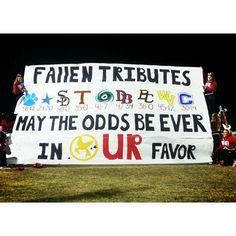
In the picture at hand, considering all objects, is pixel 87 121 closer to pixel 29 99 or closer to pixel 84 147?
pixel 84 147

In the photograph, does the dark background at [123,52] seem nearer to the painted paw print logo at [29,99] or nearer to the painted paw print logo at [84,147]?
the painted paw print logo at [29,99]

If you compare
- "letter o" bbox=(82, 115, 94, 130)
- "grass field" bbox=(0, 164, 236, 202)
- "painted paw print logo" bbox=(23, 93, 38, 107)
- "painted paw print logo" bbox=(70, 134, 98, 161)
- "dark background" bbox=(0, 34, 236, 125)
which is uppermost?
"dark background" bbox=(0, 34, 236, 125)

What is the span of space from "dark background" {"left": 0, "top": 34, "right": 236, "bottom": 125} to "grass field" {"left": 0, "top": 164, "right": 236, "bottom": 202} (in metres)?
0.84

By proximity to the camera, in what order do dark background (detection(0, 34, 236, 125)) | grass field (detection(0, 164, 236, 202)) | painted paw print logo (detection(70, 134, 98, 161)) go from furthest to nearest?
painted paw print logo (detection(70, 134, 98, 161))
dark background (detection(0, 34, 236, 125))
grass field (detection(0, 164, 236, 202))

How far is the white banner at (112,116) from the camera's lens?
397cm

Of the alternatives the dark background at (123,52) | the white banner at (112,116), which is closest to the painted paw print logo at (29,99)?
the white banner at (112,116)

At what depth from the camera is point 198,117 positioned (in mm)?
4141

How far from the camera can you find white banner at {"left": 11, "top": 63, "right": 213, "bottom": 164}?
13.0ft

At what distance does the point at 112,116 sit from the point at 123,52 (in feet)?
2.39

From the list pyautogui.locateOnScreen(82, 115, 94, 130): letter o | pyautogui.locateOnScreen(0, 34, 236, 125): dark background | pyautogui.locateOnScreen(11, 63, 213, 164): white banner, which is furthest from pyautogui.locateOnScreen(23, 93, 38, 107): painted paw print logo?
pyautogui.locateOnScreen(82, 115, 94, 130): letter o

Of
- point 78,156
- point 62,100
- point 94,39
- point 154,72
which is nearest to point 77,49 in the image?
point 94,39

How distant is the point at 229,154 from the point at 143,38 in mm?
1678

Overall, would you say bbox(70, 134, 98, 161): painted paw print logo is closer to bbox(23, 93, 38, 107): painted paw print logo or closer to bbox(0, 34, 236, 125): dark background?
bbox(23, 93, 38, 107): painted paw print logo

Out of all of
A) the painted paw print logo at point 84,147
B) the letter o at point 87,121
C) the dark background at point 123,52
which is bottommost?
the painted paw print logo at point 84,147
